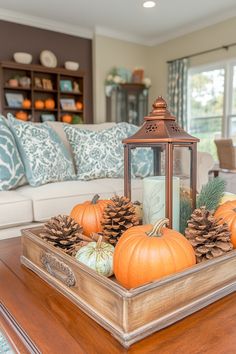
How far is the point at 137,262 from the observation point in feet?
A: 2.14

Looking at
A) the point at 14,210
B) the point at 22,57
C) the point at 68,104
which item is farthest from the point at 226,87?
the point at 14,210

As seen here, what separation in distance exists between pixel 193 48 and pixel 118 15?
1414 millimetres

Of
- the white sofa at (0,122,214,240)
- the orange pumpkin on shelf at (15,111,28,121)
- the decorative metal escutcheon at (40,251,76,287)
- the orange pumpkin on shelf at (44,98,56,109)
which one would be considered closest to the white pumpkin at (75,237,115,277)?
the decorative metal escutcheon at (40,251,76,287)

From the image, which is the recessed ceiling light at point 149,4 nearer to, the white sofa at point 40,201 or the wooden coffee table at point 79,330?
the white sofa at point 40,201

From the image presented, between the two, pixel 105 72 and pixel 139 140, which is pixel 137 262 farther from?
pixel 105 72

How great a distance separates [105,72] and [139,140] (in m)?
4.88

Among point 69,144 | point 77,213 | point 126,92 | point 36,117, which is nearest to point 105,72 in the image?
point 126,92

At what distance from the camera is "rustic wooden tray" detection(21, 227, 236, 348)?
0.53 m

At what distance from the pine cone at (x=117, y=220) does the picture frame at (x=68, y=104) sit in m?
4.44

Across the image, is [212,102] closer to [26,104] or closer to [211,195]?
[26,104]

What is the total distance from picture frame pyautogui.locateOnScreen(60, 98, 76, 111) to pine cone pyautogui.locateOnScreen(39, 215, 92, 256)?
4.44 m

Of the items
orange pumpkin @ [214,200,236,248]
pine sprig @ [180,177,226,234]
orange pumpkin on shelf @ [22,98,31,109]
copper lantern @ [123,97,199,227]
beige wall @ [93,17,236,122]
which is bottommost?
orange pumpkin @ [214,200,236,248]

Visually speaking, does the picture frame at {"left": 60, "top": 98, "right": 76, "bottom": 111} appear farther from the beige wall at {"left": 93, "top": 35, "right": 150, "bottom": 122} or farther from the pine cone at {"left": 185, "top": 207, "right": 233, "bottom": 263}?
the pine cone at {"left": 185, "top": 207, "right": 233, "bottom": 263}

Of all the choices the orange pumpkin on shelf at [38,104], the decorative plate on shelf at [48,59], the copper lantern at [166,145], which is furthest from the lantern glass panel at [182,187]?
the decorative plate on shelf at [48,59]
